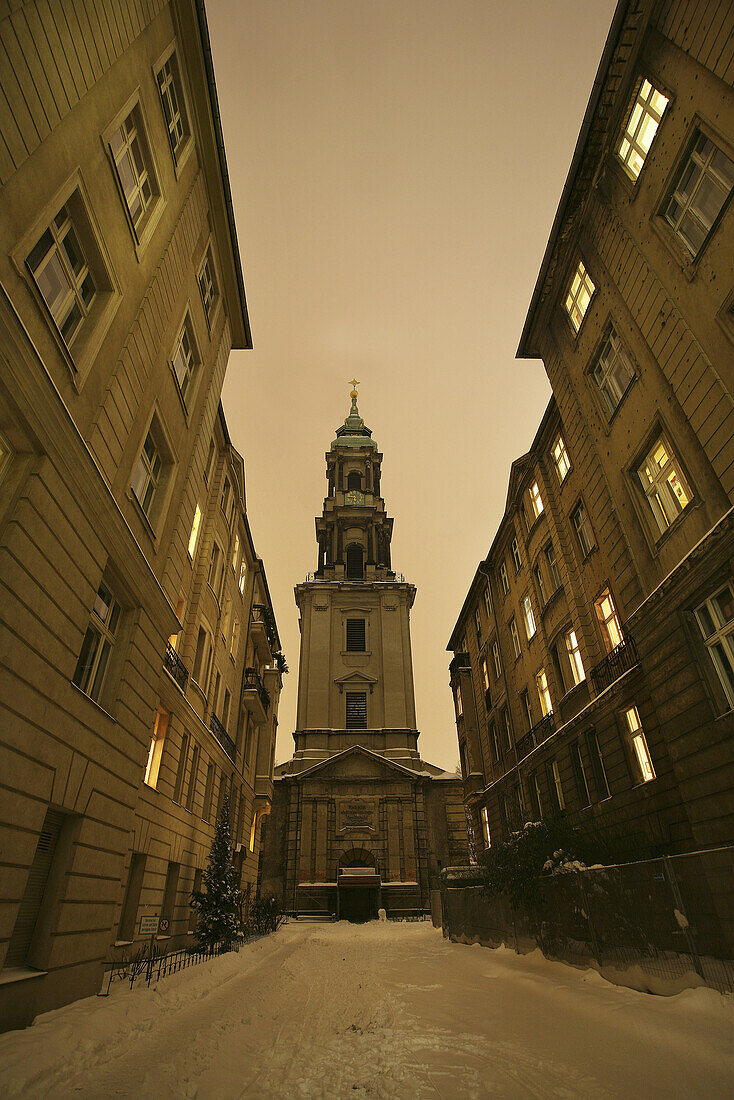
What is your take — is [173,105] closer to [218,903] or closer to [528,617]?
[218,903]

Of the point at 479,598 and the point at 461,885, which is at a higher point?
the point at 479,598

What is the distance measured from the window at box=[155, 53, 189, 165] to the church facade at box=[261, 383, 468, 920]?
1572 inches

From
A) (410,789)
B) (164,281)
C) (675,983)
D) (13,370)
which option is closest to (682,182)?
(164,281)

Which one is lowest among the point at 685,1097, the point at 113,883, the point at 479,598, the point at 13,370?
the point at 685,1097

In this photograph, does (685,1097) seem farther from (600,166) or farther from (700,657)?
(600,166)

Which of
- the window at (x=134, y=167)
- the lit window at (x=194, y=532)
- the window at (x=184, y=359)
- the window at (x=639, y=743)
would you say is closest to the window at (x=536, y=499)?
the window at (x=639, y=743)

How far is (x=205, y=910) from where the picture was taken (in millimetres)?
16406

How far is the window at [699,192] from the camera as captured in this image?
36.0 ft

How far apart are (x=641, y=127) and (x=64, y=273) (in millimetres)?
13999

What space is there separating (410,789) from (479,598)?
18005 millimetres

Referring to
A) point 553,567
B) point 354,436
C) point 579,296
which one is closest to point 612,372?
point 579,296

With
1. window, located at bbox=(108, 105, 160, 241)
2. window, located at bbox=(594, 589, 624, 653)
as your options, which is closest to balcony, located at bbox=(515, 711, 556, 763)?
window, located at bbox=(594, 589, 624, 653)

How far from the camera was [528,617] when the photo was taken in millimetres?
26469

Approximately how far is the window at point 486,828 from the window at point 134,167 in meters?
32.0
